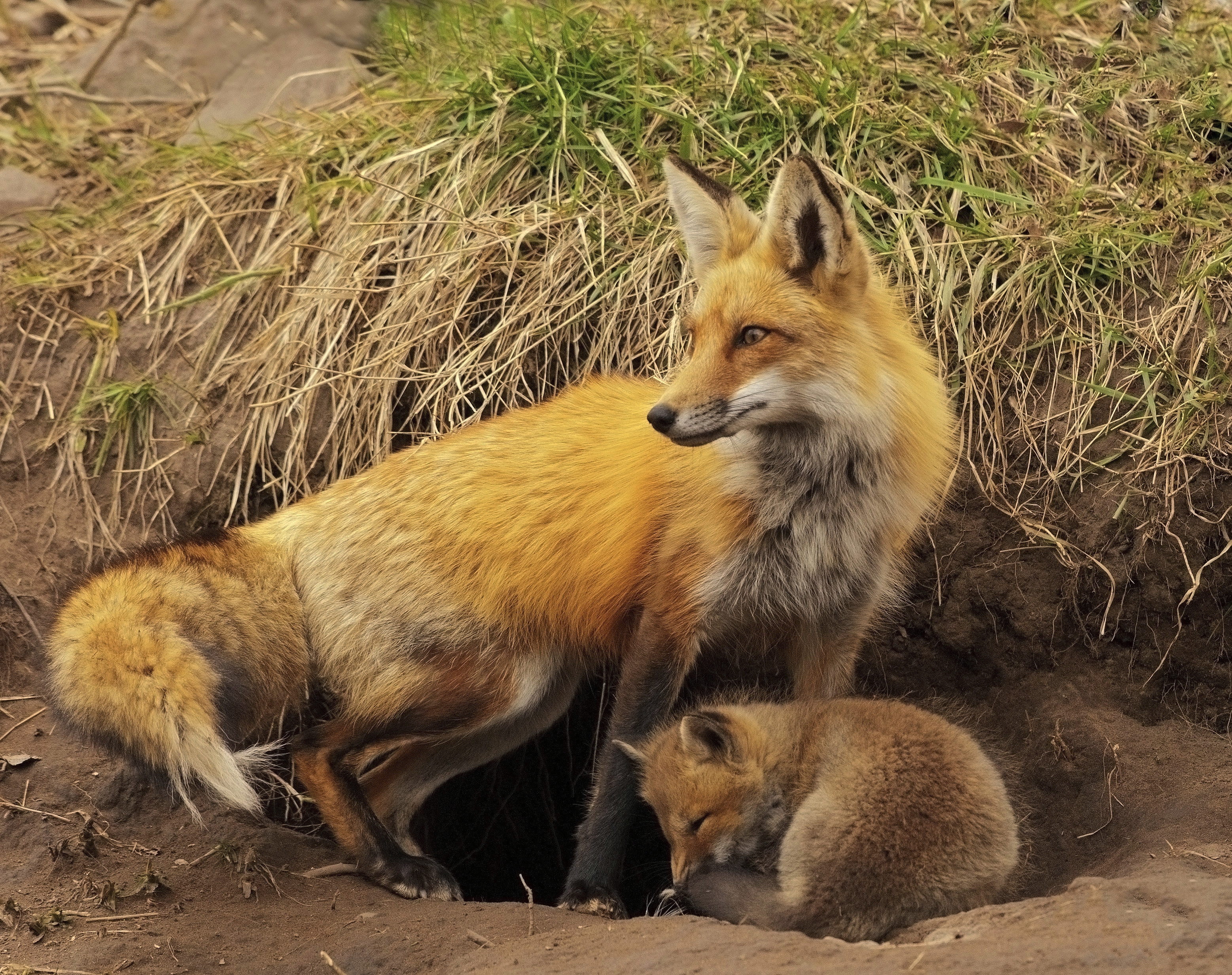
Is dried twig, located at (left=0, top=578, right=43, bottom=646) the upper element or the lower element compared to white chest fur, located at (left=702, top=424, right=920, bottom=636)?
lower

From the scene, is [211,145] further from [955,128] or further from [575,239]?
[955,128]

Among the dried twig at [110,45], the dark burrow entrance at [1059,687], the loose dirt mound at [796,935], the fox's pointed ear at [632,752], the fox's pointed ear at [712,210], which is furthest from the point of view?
the dried twig at [110,45]

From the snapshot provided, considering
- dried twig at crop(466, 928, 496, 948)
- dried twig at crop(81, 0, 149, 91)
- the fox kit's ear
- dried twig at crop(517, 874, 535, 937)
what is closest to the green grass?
the fox kit's ear

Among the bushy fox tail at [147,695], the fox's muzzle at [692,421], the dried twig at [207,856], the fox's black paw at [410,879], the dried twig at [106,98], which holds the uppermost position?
the dried twig at [106,98]

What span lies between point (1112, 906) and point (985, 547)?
211 centimetres

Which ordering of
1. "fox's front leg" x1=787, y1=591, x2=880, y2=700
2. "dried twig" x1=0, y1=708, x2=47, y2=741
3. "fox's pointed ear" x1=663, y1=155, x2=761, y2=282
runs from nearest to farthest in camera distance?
"fox's pointed ear" x1=663, y1=155, x2=761, y2=282 < "fox's front leg" x1=787, y1=591, x2=880, y2=700 < "dried twig" x1=0, y1=708, x2=47, y2=741

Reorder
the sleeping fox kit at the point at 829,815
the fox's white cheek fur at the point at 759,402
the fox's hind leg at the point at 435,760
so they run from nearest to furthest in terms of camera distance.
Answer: the sleeping fox kit at the point at 829,815
the fox's white cheek fur at the point at 759,402
the fox's hind leg at the point at 435,760

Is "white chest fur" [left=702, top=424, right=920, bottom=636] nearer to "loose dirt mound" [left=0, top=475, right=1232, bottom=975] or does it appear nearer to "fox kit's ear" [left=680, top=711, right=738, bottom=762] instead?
"fox kit's ear" [left=680, top=711, right=738, bottom=762]

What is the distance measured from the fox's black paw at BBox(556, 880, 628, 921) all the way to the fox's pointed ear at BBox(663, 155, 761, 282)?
6.86 ft

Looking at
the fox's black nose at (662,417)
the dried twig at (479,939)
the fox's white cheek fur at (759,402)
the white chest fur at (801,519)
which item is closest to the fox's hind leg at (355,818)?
the dried twig at (479,939)

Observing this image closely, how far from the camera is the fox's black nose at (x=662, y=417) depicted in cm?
370

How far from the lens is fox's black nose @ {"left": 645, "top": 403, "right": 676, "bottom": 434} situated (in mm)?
3703

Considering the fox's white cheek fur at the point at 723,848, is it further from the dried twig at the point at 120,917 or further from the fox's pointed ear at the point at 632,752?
the dried twig at the point at 120,917

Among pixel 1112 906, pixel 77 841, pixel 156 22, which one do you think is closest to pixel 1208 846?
pixel 1112 906
